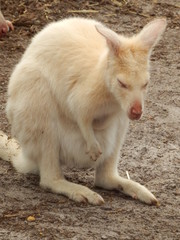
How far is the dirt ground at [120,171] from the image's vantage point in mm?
3922

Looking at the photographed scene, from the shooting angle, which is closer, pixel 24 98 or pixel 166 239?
pixel 166 239

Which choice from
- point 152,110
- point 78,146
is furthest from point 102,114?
point 152,110

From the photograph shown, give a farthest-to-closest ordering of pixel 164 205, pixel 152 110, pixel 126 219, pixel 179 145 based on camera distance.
Answer: pixel 152 110
pixel 179 145
pixel 164 205
pixel 126 219

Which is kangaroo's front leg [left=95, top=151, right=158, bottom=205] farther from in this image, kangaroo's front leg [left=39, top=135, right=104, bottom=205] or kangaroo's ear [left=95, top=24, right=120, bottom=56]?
kangaroo's ear [left=95, top=24, right=120, bottom=56]

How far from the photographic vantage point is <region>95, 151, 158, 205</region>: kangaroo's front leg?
172 inches

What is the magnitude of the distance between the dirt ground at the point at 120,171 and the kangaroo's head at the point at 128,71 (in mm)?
636

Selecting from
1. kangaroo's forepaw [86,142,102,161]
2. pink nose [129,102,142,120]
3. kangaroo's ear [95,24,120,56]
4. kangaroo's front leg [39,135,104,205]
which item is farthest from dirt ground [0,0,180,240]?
kangaroo's ear [95,24,120,56]

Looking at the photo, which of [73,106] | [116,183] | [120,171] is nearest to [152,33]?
[73,106]

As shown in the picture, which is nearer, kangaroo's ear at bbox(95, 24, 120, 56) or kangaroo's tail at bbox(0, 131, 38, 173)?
kangaroo's ear at bbox(95, 24, 120, 56)

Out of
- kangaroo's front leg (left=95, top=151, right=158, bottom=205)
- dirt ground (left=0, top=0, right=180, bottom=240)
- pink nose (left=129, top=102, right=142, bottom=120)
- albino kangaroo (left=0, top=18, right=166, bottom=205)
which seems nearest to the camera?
pink nose (left=129, top=102, right=142, bottom=120)

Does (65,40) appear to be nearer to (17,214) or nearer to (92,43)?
(92,43)

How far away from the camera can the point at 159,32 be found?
4031 millimetres

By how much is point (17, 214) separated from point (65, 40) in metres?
1.05

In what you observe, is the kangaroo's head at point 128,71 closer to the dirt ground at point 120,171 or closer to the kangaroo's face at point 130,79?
the kangaroo's face at point 130,79
